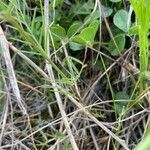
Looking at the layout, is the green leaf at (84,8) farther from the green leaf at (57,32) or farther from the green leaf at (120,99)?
the green leaf at (120,99)

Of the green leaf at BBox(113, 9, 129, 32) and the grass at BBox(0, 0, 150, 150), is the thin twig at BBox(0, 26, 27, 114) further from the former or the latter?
the green leaf at BBox(113, 9, 129, 32)

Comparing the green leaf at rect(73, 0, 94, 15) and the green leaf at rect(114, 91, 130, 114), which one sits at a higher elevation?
the green leaf at rect(73, 0, 94, 15)

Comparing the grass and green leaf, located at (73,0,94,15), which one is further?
green leaf, located at (73,0,94,15)

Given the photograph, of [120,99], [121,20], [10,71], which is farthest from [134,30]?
[10,71]

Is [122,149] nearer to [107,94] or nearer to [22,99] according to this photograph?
[107,94]

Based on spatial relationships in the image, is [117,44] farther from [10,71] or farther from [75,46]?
[10,71]

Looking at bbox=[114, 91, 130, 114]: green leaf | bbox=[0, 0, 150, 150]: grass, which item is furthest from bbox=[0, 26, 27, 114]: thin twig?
bbox=[114, 91, 130, 114]: green leaf
